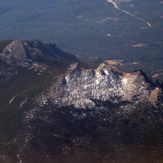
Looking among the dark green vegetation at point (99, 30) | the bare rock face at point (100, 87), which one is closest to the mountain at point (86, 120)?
the bare rock face at point (100, 87)

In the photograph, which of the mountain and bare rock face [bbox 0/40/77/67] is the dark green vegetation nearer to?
bare rock face [bbox 0/40/77/67]

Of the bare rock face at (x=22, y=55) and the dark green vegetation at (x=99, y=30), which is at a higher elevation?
the bare rock face at (x=22, y=55)

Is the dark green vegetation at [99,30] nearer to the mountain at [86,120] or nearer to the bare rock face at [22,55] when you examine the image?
the bare rock face at [22,55]

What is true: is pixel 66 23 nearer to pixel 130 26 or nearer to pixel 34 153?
pixel 130 26

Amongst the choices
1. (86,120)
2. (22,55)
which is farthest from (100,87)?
(22,55)

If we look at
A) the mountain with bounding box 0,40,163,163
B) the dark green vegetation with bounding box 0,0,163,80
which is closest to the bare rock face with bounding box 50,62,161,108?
the mountain with bounding box 0,40,163,163

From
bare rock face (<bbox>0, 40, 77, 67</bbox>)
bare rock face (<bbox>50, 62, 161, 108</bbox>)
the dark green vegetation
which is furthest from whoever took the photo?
the dark green vegetation

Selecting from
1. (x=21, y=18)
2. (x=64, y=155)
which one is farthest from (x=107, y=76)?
(x=21, y=18)
